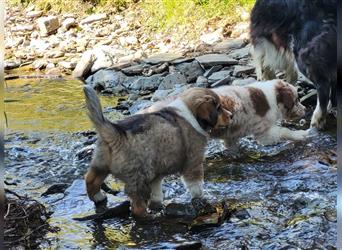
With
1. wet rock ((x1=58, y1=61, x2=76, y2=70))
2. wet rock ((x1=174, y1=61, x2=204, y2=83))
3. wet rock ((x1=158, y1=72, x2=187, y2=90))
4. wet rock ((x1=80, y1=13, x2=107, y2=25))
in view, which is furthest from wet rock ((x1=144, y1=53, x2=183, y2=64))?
wet rock ((x1=80, y1=13, x2=107, y2=25))

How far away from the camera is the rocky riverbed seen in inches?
145

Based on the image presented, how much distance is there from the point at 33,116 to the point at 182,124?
14.9 feet

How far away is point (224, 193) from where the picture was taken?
4504 mm

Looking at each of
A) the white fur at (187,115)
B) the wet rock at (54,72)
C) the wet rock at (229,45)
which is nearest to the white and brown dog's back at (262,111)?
the white fur at (187,115)

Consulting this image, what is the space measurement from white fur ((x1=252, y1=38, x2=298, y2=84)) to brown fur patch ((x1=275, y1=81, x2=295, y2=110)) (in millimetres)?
705

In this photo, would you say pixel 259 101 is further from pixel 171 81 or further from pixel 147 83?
pixel 147 83

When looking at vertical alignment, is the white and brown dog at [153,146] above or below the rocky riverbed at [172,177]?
above

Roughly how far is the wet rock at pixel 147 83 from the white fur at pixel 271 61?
2.59 meters

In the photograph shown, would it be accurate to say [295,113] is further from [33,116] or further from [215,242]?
[33,116]

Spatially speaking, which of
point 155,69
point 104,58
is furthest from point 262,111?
point 104,58

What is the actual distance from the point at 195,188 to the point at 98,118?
106 cm

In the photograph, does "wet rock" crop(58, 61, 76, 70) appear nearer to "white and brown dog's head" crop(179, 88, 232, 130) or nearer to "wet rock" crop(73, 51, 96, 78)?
"wet rock" crop(73, 51, 96, 78)

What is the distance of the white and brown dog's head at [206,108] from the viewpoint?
423cm

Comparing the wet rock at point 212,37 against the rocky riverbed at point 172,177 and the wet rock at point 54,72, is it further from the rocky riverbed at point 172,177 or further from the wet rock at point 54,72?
the wet rock at point 54,72
